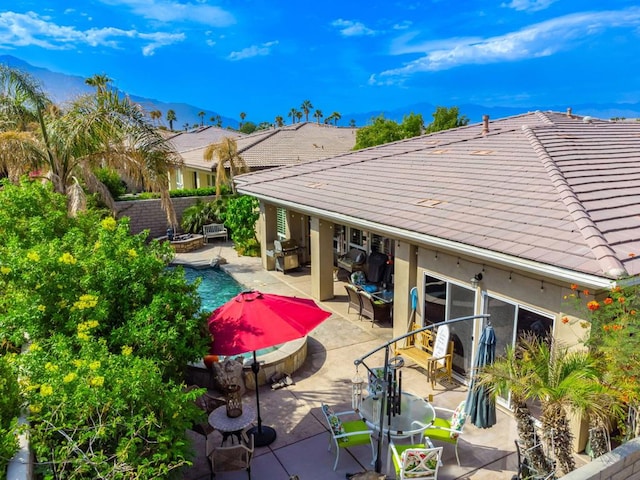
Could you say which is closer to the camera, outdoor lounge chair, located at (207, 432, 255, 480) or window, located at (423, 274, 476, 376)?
outdoor lounge chair, located at (207, 432, 255, 480)

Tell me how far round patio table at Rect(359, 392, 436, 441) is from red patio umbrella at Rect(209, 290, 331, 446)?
1768mm

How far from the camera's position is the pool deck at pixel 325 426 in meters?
7.39

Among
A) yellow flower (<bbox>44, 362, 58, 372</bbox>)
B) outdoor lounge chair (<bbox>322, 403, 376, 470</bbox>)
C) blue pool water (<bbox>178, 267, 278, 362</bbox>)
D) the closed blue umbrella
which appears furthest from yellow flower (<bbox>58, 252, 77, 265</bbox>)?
blue pool water (<bbox>178, 267, 278, 362</bbox>)

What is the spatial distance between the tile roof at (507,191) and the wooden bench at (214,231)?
6.68 m

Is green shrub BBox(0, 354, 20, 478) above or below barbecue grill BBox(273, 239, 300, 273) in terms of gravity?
above

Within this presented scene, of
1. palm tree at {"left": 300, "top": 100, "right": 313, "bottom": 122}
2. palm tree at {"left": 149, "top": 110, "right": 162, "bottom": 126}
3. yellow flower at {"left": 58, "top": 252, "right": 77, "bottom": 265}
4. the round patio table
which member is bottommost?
the round patio table

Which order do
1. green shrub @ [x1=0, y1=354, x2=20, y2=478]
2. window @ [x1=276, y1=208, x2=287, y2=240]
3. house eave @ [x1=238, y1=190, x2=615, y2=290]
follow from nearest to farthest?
green shrub @ [x1=0, y1=354, x2=20, y2=478] < house eave @ [x1=238, y1=190, x2=615, y2=290] < window @ [x1=276, y1=208, x2=287, y2=240]

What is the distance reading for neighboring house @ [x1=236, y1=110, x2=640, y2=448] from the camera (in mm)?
7684

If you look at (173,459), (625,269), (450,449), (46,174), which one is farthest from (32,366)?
(46,174)

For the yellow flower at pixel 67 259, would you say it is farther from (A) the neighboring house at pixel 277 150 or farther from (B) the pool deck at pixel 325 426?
(A) the neighboring house at pixel 277 150

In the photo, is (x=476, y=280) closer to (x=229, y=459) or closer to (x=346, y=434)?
(x=346, y=434)

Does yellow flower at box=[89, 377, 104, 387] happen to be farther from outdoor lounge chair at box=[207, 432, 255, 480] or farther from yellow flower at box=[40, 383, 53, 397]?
outdoor lounge chair at box=[207, 432, 255, 480]

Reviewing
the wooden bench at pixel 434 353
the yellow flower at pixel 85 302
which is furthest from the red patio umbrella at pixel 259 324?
the wooden bench at pixel 434 353

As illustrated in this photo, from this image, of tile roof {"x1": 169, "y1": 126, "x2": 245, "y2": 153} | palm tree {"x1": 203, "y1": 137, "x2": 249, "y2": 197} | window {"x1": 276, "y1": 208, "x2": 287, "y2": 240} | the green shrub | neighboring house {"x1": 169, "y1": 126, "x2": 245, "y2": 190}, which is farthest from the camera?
tile roof {"x1": 169, "y1": 126, "x2": 245, "y2": 153}
